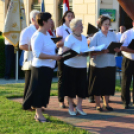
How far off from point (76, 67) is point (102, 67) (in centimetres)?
61

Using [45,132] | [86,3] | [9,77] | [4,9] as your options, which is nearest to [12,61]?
[9,77]

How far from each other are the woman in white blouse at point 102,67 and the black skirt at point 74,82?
350mm

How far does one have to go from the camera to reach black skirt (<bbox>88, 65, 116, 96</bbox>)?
21.3ft

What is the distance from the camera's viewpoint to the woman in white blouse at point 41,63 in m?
5.42

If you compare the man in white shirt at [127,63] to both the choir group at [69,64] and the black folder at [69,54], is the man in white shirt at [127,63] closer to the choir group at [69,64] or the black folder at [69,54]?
the choir group at [69,64]

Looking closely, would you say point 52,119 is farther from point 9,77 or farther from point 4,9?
point 4,9

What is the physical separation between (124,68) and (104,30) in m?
0.90

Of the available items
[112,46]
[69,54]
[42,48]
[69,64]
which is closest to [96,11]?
[112,46]

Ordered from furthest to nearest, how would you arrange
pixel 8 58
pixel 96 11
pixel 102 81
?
pixel 96 11 → pixel 8 58 → pixel 102 81

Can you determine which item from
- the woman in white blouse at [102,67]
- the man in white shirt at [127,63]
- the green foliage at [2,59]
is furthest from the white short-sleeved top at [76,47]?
the green foliage at [2,59]

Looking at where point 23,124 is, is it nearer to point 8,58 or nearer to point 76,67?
point 76,67

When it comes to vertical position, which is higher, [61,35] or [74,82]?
[61,35]

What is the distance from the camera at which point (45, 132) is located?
4.88 meters

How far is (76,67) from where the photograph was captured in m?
6.06
